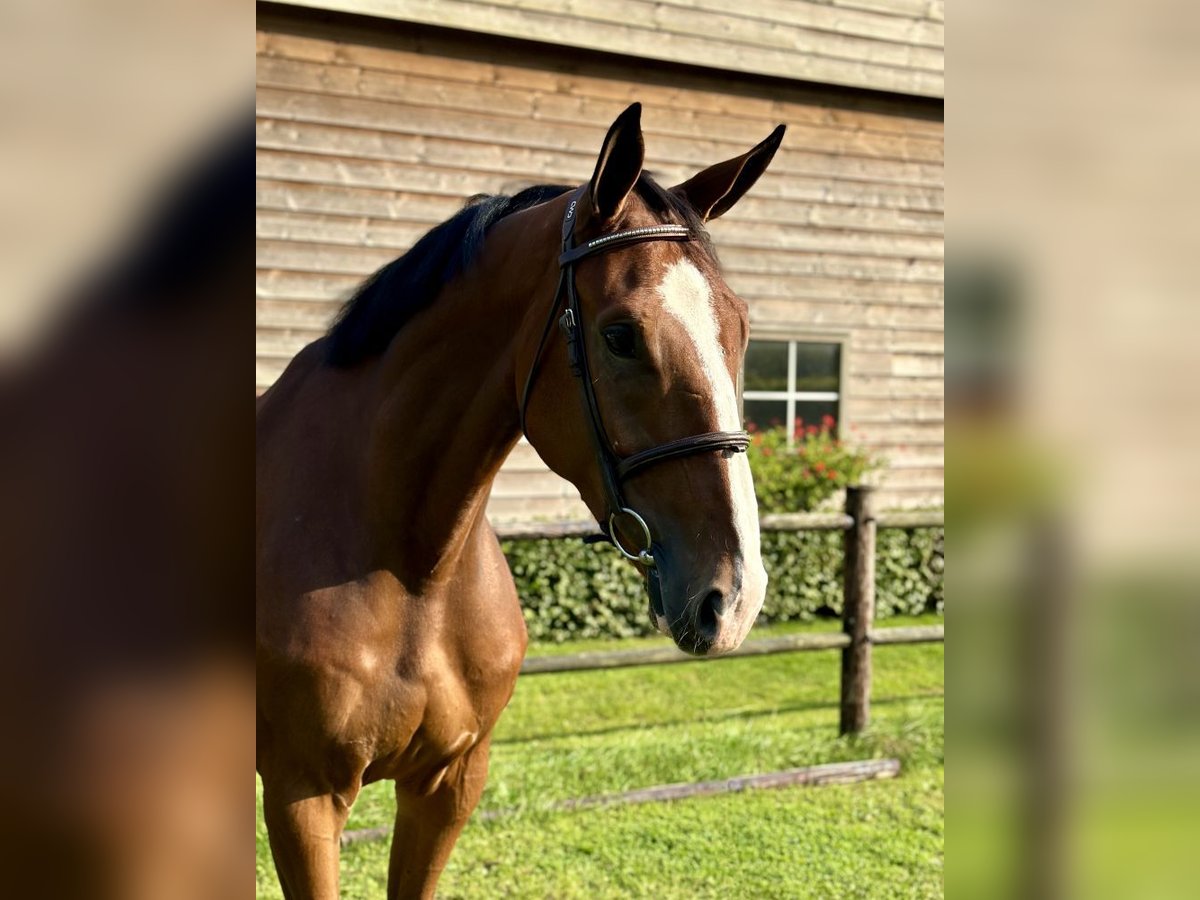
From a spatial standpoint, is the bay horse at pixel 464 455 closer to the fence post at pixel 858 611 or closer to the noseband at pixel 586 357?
the noseband at pixel 586 357

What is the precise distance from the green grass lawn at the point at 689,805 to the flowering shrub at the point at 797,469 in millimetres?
1486

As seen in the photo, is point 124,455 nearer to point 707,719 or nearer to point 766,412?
point 707,719

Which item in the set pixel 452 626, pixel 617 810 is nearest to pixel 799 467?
pixel 617 810

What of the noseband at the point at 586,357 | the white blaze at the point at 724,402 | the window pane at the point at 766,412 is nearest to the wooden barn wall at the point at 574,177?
the window pane at the point at 766,412

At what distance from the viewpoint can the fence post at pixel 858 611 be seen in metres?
5.22

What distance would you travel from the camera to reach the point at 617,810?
171 inches

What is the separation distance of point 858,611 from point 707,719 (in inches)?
40.5

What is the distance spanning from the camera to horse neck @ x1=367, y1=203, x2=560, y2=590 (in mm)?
1932

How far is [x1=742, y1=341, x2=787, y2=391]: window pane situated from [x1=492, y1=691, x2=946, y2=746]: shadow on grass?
8.73 ft

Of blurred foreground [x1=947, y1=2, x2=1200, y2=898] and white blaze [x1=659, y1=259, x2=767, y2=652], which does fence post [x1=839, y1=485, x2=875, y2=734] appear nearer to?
white blaze [x1=659, y1=259, x2=767, y2=652]

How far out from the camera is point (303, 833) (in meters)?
1.93

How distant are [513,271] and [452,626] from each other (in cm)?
73

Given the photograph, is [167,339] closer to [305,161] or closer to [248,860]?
[248,860]

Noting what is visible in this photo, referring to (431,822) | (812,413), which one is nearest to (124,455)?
(431,822)
